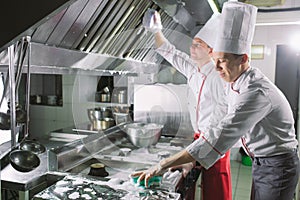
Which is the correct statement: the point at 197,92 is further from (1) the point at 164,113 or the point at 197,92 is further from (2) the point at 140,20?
(2) the point at 140,20

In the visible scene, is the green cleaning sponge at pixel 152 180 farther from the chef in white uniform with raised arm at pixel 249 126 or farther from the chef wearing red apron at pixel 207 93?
the chef wearing red apron at pixel 207 93

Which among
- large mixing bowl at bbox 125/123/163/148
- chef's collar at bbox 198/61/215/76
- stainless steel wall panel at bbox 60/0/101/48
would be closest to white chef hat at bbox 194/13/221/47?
chef's collar at bbox 198/61/215/76

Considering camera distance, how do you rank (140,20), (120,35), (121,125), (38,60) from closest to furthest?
(38,60) → (120,35) → (140,20) → (121,125)

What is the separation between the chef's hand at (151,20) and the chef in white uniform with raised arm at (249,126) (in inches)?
18.5

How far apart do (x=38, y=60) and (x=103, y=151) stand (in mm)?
914

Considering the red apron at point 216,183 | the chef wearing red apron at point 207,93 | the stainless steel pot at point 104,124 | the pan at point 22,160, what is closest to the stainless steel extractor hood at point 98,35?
the chef wearing red apron at point 207,93

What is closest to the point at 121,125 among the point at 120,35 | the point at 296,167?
the point at 120,35

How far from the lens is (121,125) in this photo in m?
2.28

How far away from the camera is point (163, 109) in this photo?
2316 mm

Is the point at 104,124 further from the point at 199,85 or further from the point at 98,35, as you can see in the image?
the point at 98,35

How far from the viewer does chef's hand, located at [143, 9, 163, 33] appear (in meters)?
1.78

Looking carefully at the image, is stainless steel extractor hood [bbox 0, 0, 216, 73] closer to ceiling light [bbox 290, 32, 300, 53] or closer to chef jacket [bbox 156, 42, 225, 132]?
chef jacket [bbox 156, 42, 225, 132]

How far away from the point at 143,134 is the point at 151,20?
2.62 ft

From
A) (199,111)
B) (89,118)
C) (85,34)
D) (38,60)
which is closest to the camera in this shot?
(38,60)
